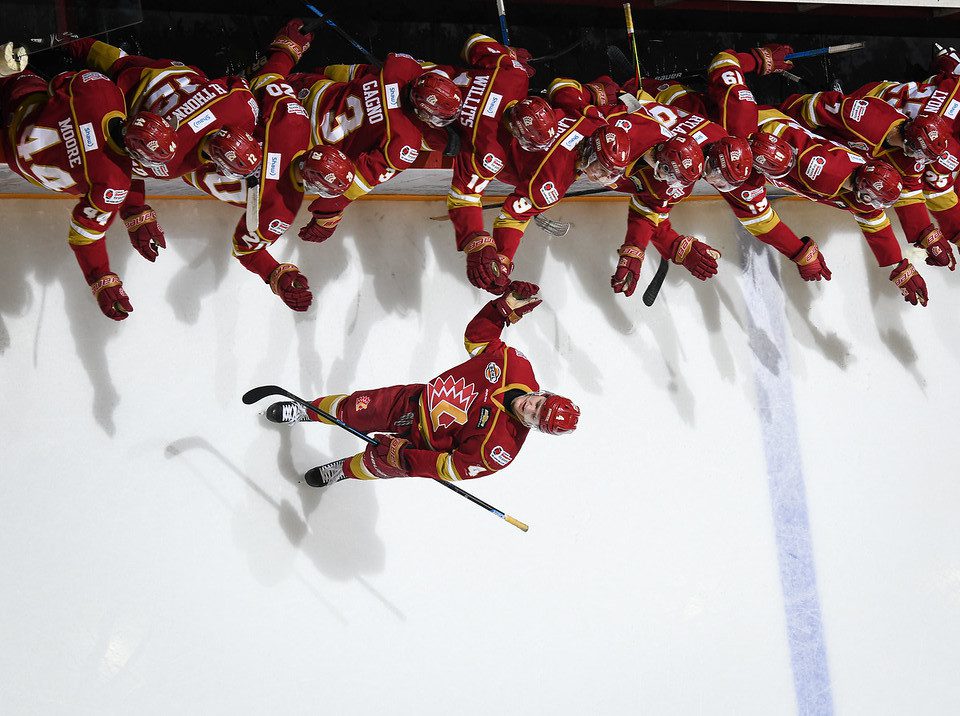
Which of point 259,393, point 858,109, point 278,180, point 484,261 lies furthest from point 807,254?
point 259,393

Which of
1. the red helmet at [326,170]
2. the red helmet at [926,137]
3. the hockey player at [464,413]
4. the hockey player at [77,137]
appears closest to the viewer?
the hockey player at [77,137]

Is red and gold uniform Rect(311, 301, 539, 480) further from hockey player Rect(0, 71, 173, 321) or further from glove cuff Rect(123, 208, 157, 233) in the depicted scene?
hockey player Rect(0, 71, 173, 321)

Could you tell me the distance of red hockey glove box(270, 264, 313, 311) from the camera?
379 centimetres

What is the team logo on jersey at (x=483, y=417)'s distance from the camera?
3746 millimetres

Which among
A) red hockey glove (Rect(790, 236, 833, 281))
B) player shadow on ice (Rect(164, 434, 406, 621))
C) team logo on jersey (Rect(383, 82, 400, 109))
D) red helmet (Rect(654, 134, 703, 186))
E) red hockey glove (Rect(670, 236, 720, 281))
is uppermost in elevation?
team logo on jersey (Rect(383, 82, 400, 109))

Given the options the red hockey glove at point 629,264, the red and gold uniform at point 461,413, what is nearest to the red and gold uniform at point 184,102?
the red and gold uniform at point 461,413

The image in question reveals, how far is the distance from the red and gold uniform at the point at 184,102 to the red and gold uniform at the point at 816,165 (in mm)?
2252

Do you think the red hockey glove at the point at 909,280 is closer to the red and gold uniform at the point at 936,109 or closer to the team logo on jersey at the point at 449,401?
the red and gold uniform at the point at 936,109

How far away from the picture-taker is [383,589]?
4.40m

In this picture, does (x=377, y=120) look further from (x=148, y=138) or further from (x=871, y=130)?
(x=871, y=130)

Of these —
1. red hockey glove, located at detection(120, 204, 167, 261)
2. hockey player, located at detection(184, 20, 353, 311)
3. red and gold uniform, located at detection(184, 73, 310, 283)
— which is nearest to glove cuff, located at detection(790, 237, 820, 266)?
hockey player, located at detection(184, 20, 353, 311)

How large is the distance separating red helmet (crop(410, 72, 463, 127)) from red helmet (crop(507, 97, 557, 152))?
21 cm

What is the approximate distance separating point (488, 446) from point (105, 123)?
5.69ft

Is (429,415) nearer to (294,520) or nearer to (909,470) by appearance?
(294,520)
